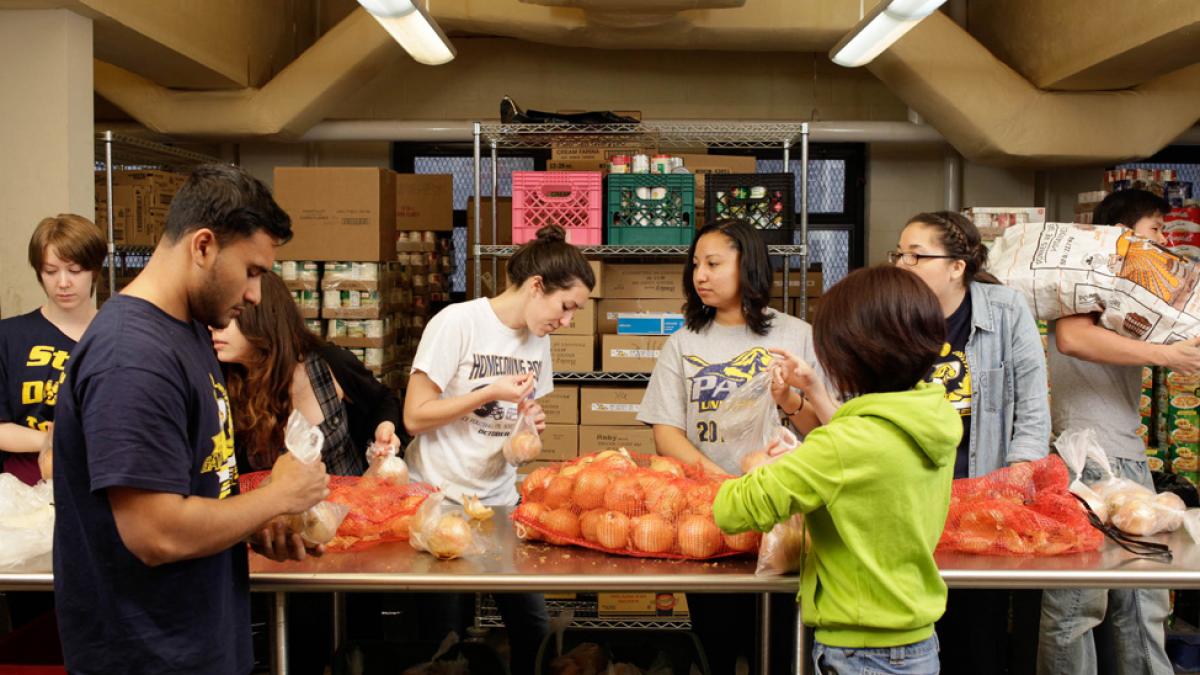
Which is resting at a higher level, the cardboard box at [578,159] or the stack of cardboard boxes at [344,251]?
the cardboard box at [578,159]

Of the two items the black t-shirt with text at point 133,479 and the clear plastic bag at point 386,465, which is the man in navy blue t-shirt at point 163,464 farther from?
the clear plastic bag at point 386,465

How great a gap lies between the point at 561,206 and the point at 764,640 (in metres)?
2.76

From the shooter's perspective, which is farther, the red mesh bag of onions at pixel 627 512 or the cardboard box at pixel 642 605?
the cardboard box at pixel 642 605

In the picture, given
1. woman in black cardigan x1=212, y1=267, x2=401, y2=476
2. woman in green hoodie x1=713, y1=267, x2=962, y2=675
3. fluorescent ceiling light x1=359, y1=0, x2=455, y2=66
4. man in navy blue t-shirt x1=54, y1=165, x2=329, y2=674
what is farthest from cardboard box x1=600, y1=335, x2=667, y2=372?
man in navy blue t-shirt x1=54, y1=165, x2=329, y2=674

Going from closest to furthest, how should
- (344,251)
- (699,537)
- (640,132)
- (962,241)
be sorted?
(699,537) → (962,241) → (640,132) → (344,251)


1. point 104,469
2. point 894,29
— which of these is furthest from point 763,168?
point 104,469

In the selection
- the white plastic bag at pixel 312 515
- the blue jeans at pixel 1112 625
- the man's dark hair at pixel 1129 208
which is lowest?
the blue jeans at pixel 1112 625

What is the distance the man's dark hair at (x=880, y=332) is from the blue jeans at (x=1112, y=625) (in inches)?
49.0

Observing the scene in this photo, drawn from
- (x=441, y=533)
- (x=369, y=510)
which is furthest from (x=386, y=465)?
(x=441, y=533)

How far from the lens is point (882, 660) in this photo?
1.91 m

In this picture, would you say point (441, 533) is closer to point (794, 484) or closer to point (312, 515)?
point (312, 515)

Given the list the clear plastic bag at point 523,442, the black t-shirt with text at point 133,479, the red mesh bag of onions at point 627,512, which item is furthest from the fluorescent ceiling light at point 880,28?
the black t-shirt with text at point 133,479

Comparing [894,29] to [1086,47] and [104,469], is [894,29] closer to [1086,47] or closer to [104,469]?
[1086,47]

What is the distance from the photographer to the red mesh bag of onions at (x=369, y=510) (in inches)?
92.6
